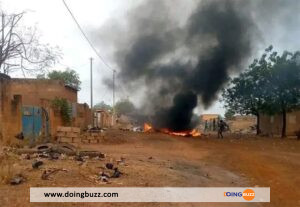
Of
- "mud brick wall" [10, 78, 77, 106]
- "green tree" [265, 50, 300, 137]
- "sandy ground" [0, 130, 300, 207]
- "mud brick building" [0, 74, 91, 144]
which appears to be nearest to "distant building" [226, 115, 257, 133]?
"green tree" [265, 50, 300, 137]

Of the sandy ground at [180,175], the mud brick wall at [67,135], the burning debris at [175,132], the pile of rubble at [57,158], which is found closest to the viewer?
the sandy ground at [180,175]

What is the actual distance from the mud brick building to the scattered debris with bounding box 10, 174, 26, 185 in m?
6.94

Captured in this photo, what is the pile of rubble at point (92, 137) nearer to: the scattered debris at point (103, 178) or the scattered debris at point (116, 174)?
the scattered debris at point (116, 174)

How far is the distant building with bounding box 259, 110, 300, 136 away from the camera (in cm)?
2981

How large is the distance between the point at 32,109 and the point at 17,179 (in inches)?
443

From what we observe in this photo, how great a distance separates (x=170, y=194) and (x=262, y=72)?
20.8 meters

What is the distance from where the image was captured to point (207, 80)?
2956 centimetres

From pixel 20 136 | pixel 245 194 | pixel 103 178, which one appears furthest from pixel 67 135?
pixel 245 194

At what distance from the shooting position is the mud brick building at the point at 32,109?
1484cm

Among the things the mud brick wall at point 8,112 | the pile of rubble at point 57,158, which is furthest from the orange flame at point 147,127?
the pile of rubble at point 57,158

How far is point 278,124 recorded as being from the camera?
103 ft

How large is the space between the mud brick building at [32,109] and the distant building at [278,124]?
15.0m

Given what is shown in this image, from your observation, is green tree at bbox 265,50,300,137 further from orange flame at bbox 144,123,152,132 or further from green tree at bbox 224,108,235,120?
orange flame at bbox 144,123,152,132

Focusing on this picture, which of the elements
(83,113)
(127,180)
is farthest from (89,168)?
(83,113)
